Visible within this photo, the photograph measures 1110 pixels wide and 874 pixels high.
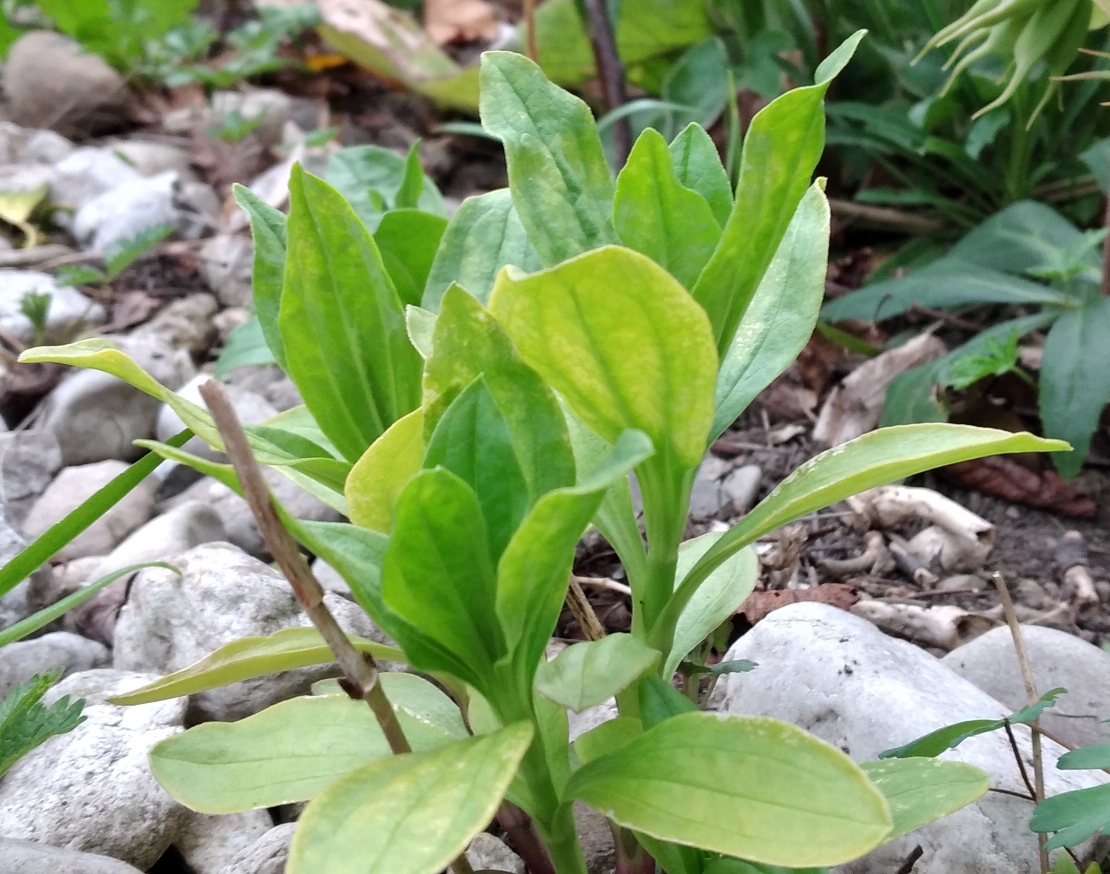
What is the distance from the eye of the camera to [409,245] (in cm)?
103

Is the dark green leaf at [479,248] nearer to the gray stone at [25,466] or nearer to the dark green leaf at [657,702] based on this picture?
the dark green leaf at [657,702]

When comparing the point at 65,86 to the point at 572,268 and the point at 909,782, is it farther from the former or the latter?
the point at 909,782

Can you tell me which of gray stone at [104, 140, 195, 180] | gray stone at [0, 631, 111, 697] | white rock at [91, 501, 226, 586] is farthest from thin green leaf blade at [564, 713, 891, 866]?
gray stone at [104, 140, 195, 180]

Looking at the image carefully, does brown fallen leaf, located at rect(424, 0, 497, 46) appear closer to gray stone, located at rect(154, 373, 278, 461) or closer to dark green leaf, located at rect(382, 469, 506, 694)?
gray stone, located at rect(154, 373, 278, 461)

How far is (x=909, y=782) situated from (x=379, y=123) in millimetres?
2809

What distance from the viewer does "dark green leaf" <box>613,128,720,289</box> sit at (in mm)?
645

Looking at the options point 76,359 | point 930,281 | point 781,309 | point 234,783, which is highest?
point 76,359

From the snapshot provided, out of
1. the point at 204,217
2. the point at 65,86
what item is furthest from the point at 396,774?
the point at 65,86

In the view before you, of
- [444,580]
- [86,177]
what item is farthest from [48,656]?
[86,177]

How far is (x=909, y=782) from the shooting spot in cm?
60

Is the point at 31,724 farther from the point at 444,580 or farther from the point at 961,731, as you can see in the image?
the point at 961,731

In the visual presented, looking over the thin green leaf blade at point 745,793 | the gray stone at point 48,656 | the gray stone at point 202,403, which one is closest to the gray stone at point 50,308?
the gray stone at point 202,403

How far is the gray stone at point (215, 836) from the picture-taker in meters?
0.86

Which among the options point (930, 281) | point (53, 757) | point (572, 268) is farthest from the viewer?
point (930, 281)
